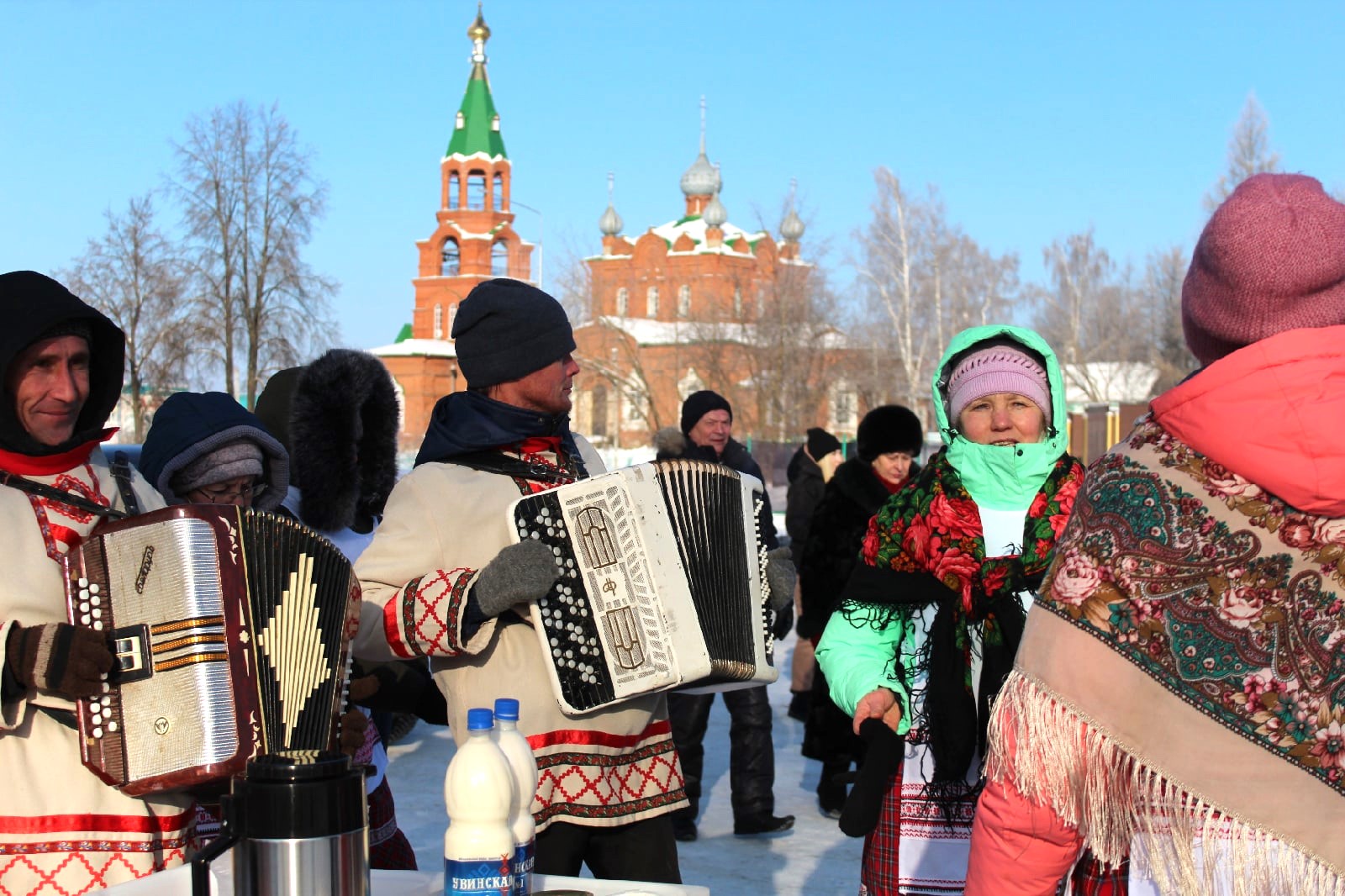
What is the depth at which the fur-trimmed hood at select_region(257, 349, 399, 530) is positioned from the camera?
4.49m

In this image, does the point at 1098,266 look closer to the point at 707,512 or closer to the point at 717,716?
the point at 717,716

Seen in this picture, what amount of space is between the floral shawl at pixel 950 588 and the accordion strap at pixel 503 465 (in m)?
0.82

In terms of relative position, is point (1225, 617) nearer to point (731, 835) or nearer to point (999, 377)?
point (999, 377)

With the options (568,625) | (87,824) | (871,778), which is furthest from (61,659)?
(871,778)

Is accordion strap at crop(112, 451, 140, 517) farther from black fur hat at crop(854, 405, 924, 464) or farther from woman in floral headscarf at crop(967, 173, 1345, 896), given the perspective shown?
black fur hat at crop(854, 405, 924, 464)

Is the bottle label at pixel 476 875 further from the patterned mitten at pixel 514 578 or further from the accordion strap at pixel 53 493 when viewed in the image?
the accordion strap at pixel 53 493

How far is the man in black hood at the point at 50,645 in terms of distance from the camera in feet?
8.29

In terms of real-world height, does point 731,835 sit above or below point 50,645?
below

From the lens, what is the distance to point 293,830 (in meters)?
2.00

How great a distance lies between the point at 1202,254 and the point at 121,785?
84.9 inches

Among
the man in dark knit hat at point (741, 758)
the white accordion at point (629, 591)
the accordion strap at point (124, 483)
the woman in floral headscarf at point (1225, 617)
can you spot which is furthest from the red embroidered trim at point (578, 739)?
the man in dark knit hat at point (741, 758)

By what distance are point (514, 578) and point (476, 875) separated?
869 millimetres

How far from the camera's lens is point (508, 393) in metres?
3.37

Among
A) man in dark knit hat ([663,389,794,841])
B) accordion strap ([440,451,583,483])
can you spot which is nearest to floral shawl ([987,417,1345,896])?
accordion strap ([440,451,583,483])
